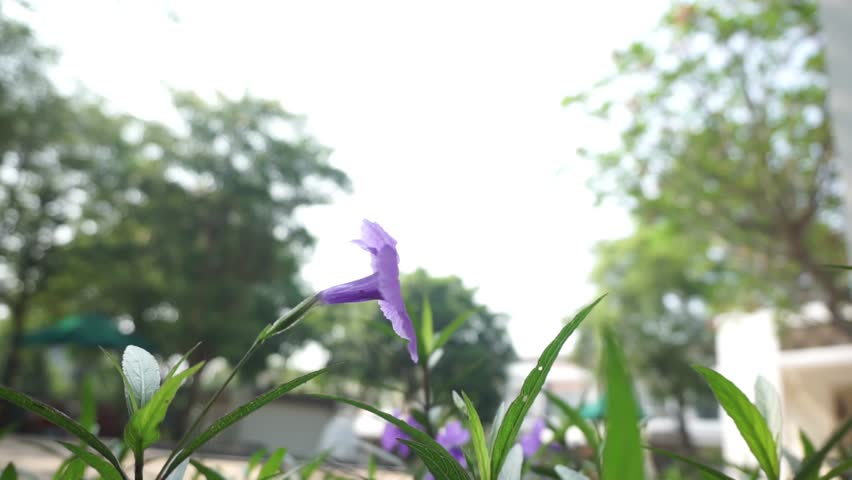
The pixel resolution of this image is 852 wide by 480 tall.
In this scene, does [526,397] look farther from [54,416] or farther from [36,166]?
[36,166]

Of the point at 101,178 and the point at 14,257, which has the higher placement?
the point at 101,178

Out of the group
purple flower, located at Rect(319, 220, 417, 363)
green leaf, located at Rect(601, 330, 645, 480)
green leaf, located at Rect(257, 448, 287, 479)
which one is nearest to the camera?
green leaf, located at Rect(601, 330, 645, 480)

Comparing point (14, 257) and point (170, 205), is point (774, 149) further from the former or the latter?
point (14, 257)

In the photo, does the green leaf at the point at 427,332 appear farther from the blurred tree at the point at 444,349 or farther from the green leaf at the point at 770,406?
the green leaf at the point at 770,406

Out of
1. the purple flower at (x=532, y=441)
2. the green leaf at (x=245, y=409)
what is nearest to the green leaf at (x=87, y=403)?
the green leaf at (x=245, y=409)

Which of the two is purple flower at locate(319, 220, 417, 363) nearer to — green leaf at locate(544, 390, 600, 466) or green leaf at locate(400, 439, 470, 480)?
green leaf at locate(400, 439, 470, 480)

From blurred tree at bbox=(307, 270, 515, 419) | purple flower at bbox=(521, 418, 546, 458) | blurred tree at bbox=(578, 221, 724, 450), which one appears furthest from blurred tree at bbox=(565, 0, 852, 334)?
blurred tree at bbox=(578, 221, 724, 450)

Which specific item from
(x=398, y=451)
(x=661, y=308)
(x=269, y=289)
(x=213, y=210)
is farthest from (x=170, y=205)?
(x=661, y=308)
